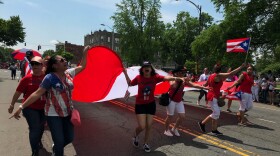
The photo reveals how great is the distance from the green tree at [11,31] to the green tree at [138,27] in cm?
1854

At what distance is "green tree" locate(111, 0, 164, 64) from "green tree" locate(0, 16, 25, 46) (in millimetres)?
18536

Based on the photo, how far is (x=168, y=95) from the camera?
24.2 ft

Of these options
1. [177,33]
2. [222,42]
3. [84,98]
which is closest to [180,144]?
[84,98]

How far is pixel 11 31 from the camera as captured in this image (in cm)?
4150

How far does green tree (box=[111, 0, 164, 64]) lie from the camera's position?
56219mm

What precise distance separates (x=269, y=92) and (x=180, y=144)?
48.5 ft

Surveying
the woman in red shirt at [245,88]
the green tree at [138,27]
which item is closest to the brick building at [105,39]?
the green tree at [138,27]

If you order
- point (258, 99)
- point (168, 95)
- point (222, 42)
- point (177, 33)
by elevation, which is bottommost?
point (258, 99)

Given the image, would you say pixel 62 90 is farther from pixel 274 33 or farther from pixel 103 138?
pixel 274 33

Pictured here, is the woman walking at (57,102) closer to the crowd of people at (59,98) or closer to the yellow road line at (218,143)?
the crowd of people at (59,98)

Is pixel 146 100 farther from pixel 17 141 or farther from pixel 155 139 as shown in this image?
pixel 17 141

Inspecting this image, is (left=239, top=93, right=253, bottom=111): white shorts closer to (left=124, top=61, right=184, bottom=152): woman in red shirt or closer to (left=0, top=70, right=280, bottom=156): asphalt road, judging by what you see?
(left=0, top=70, right=280, bottom=156): asphalt road

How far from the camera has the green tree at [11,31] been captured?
40.5 metres

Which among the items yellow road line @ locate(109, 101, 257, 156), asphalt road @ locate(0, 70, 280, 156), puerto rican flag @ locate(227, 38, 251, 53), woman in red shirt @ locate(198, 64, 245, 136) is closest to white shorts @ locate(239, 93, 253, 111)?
asphalt road @ locate(0, 70, 280, 156)
